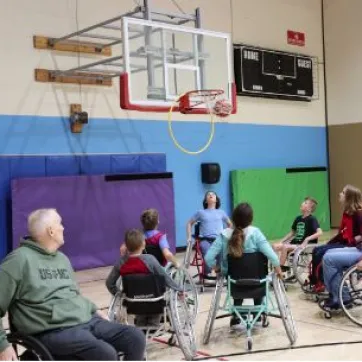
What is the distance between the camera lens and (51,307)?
240cm

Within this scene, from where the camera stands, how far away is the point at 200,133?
8609 mm

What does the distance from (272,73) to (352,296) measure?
5.69m

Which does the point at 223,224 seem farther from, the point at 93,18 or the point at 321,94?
the point at 321,94

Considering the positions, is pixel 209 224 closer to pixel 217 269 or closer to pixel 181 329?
pixel 217 269

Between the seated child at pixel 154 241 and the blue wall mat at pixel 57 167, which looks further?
the blue wall mat at pixel 57 167

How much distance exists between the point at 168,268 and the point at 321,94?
738cm

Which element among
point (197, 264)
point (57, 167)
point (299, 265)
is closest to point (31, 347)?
point (197, 264)

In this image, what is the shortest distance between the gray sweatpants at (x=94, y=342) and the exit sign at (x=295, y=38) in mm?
8219

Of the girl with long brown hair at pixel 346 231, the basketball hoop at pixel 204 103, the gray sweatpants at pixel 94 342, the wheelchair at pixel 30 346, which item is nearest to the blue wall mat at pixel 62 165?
the basketball hoop at pixel 204 103

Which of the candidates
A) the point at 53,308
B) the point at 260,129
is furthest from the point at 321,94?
the point at 53,308

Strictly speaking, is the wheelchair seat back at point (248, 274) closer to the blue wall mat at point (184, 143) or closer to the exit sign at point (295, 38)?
the blue wall mat at point (184, 143)

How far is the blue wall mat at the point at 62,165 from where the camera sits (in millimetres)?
6938

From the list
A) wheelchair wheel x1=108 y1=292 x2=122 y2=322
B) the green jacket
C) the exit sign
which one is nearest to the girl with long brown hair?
wheelchair wheel x1=108 y1=292 x2=122 y2=322

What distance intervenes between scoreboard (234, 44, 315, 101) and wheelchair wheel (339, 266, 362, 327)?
4.94 meters
